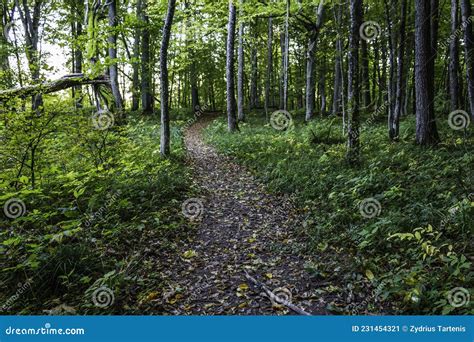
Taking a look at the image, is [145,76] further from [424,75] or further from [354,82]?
[424,75]

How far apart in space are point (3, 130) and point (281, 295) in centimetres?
615

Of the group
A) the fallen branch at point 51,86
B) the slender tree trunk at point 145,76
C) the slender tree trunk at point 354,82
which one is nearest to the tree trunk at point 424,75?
the slender tree trunk at point 354,82

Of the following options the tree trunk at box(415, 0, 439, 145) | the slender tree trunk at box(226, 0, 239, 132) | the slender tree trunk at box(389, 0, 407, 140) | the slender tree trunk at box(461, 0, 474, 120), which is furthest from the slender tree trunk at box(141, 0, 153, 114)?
the slender tree trunk at box(461, 0, 474, 120)

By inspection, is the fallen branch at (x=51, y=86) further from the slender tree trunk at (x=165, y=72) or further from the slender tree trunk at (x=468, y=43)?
the slender tree trunk at (x=468, y=43)

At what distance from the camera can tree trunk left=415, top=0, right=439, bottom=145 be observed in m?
8.77

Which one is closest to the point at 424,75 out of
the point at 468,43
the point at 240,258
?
the point at 468,43

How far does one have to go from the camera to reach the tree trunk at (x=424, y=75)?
28.8 ft

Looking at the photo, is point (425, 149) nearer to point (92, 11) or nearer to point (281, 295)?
point (281, 295)

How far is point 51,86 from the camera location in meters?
7.70

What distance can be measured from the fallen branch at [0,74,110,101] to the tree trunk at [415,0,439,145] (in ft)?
30.0

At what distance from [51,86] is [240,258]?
6344 millimetres

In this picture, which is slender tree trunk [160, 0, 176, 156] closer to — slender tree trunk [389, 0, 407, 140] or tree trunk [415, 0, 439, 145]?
tree trunk [415, 0, 439, 145]

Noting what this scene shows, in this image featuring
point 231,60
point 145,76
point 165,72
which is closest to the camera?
point 165,72

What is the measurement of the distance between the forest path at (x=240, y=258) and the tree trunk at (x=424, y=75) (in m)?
4.89
